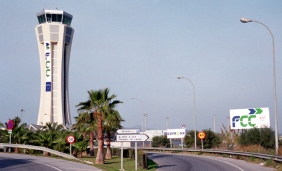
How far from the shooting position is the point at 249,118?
5653cm

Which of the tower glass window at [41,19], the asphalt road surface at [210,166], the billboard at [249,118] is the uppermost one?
the tower glass window at [41,19]

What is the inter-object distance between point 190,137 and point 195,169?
4024 centimetres

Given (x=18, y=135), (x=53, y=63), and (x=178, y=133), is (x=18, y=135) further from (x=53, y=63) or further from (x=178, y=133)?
(x=53, y=63)

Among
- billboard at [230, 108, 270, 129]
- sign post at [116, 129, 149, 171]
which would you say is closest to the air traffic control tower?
billboard at [230, 108, 270, 129]

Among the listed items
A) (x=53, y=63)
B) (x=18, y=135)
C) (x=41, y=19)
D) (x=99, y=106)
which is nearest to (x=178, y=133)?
(x=18, y=135)

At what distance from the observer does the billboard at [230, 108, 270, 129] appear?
2163 inches

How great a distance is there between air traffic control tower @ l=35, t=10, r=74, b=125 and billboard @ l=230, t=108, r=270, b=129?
2629 inches

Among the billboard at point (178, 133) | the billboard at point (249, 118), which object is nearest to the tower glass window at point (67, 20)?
the billboard at point (178, 133)

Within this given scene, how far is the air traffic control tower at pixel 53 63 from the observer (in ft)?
373

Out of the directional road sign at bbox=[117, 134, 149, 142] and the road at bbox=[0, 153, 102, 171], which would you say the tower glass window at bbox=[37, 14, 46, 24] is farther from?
the directional road sign at bbox=[117, 134, 149, 142]

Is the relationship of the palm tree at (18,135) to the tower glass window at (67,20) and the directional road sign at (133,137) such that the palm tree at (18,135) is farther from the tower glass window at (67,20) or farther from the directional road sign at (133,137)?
the tower glass window at (67,20)

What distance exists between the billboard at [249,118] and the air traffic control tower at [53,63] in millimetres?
66779

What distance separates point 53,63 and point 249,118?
7208 centimetres

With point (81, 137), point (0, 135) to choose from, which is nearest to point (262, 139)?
point (81, 137)
